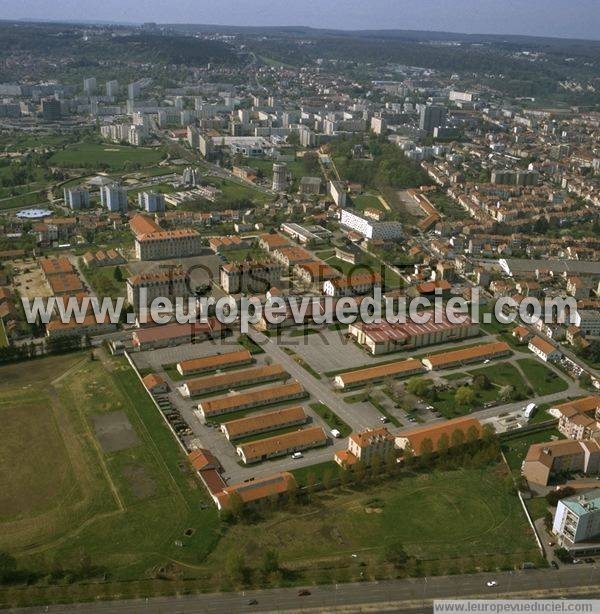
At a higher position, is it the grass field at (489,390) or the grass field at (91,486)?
the grass field at (489,390)

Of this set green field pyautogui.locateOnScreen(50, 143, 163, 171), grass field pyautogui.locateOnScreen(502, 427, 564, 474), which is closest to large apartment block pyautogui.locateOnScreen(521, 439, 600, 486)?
grass field pyautogui.locateOnScreen(502, 427, 564, 474)

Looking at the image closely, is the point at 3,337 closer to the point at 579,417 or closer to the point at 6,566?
the point at 6,566

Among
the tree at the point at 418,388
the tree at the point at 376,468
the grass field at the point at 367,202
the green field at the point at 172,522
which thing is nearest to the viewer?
the green field at the point at 172,522

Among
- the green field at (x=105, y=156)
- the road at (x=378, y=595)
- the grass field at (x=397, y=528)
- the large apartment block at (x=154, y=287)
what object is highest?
the green field at (x=105, y=156)

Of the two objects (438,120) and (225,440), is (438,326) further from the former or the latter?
(438,120)

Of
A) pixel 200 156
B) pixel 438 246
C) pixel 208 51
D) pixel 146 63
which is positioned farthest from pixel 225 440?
pixel 208 51

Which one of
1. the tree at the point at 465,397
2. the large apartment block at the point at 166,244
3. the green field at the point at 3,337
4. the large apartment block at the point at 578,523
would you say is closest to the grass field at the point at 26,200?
the large apartment block at the point at 166,244

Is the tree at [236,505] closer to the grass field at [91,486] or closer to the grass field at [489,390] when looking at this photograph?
the grass field at [91,486]
